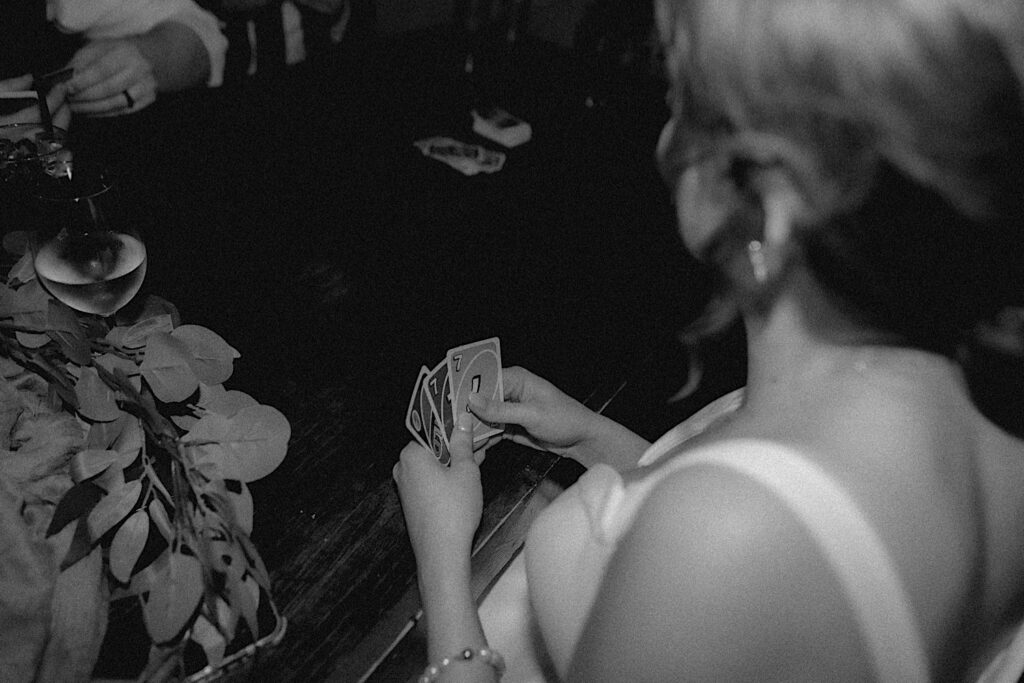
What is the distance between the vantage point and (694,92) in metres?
0.70

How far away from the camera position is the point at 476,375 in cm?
111

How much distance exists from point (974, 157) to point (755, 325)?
0.28m

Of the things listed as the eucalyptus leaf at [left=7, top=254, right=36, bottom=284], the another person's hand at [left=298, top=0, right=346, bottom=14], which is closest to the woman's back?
the eucalyptus leaf at [left=7, top=254, right=36, bottom=284]

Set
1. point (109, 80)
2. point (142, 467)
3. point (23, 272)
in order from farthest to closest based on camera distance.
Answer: point (109, 80) → point (23, 272) → point (142, 467)

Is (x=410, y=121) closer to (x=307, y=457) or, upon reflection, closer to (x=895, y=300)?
(x=307, y=457)

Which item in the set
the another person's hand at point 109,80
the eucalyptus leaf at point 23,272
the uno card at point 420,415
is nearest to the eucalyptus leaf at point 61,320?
the eucalyptus leaf at point 23,272

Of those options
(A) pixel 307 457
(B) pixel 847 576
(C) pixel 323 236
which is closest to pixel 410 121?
(C) pixel 323 236

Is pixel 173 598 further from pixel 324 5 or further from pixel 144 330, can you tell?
pixel 324 5

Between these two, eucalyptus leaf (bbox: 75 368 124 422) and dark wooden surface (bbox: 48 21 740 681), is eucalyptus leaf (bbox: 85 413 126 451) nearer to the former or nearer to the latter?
eucalyptus leaf (bbox: 75 368 124 422)

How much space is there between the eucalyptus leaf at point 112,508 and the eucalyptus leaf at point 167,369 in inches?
5.3

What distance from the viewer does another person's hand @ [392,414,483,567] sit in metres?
0.89

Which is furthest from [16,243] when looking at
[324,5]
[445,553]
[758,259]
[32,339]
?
[324,5]

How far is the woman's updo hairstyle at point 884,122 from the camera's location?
1.87 ft

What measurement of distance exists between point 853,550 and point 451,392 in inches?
23.6
